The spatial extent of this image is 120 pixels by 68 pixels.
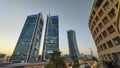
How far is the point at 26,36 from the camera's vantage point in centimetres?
16525

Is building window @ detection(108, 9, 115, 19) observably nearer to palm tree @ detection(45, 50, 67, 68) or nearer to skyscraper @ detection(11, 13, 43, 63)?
palm tree @ detection(45, 50, 67, 68)

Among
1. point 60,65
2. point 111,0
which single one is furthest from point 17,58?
point 111,0

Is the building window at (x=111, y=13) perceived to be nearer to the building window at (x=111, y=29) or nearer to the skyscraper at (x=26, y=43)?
the building window at (x=111, y=29)

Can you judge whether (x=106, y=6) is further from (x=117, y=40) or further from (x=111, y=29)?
(x=117, y=40)

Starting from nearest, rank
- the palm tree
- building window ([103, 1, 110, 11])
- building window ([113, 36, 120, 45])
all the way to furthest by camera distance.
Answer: building window ([113, 36, 120, 45])
the palm tree
building window ([103, 1, 110, 11])

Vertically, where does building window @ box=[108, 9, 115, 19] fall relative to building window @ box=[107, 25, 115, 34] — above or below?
above

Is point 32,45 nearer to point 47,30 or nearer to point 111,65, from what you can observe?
point 47,30

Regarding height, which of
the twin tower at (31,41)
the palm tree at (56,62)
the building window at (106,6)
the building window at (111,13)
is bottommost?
the palm tree at (56,62)

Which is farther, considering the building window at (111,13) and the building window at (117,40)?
the building window at (111,13)

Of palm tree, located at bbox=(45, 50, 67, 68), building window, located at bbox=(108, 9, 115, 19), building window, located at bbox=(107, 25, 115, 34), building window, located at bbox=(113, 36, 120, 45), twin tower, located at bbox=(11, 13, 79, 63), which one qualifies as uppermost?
twin tower, located at bbox=(11, 13, 79, 63)

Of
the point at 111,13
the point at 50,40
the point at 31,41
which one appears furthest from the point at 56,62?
the point at 50,40

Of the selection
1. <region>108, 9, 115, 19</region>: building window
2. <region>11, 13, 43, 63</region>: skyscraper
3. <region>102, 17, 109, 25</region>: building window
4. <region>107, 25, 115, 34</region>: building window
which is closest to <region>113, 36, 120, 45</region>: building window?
<region>107, 25, 115, 34</region>: building window

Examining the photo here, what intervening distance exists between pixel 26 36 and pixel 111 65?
138 meters

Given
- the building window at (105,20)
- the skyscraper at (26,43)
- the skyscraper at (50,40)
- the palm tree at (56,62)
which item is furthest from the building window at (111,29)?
the skyscraper at (50,40)
